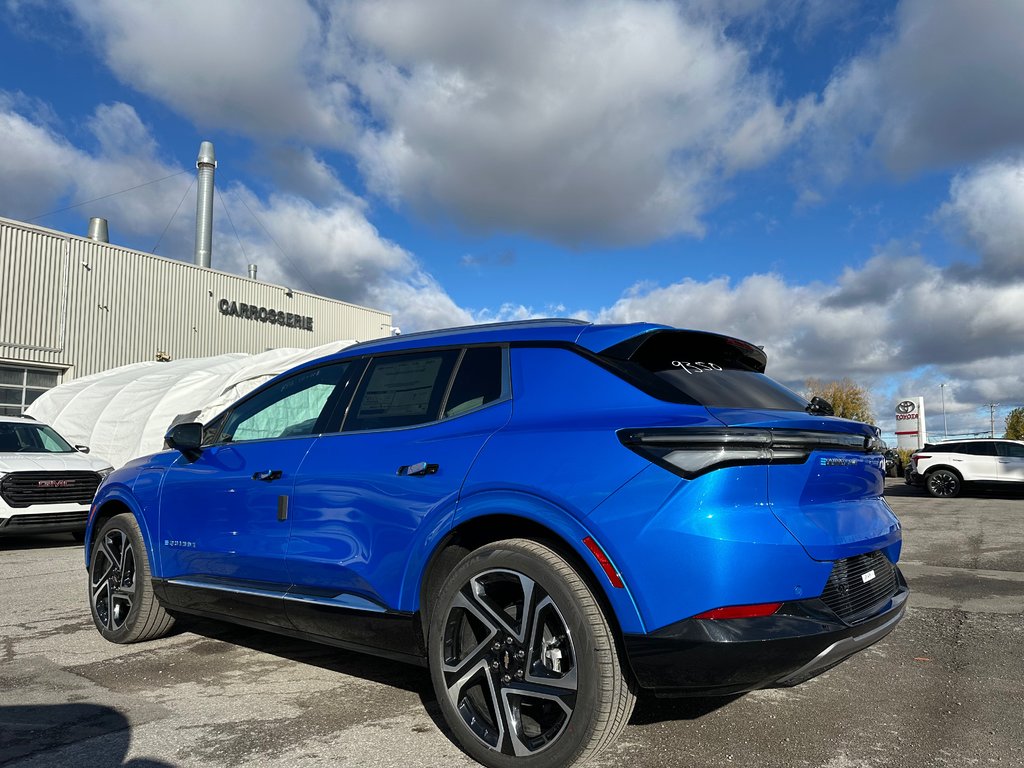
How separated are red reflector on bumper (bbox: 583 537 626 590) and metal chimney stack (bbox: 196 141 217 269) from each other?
35.4m

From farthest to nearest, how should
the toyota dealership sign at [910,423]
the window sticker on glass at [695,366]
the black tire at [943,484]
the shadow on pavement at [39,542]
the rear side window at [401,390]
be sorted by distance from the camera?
→ 1. the toyota dealership sign at [910,423]
2. the black tire at [943,484]
3. the shadow on pavement at [39,542]
4. the rear side window at [401,390]
5. the window sticker on glass at [695,366]

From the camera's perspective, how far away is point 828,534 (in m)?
2.86

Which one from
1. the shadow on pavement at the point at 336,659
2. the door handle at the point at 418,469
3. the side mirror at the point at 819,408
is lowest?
the shadow on pavement at the point at 336,659

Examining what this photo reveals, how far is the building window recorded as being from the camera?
22.6m

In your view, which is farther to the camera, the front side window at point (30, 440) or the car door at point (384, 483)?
the front side window at point (30, 440)

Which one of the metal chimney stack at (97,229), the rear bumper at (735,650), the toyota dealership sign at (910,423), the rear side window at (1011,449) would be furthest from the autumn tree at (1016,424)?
the rear bumper at (735,650)

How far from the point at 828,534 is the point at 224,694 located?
293cm

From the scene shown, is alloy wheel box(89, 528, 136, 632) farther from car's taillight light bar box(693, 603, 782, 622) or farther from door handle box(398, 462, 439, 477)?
car's taillight light bar box(693, 603, 782, 622)

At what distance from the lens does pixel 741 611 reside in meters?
2.62

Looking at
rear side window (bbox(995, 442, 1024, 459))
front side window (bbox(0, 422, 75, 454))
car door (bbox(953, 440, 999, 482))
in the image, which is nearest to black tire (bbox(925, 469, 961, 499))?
car door (bbox(953, 440, 999, 482))

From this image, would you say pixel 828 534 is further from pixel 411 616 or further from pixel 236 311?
pixel 236 311

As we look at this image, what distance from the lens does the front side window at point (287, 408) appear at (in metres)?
4.09

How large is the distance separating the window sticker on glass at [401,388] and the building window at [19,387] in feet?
73.7

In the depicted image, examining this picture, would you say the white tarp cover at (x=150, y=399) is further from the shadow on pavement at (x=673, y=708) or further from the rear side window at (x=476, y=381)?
the shadow on pavement at (x=673, y=708)
